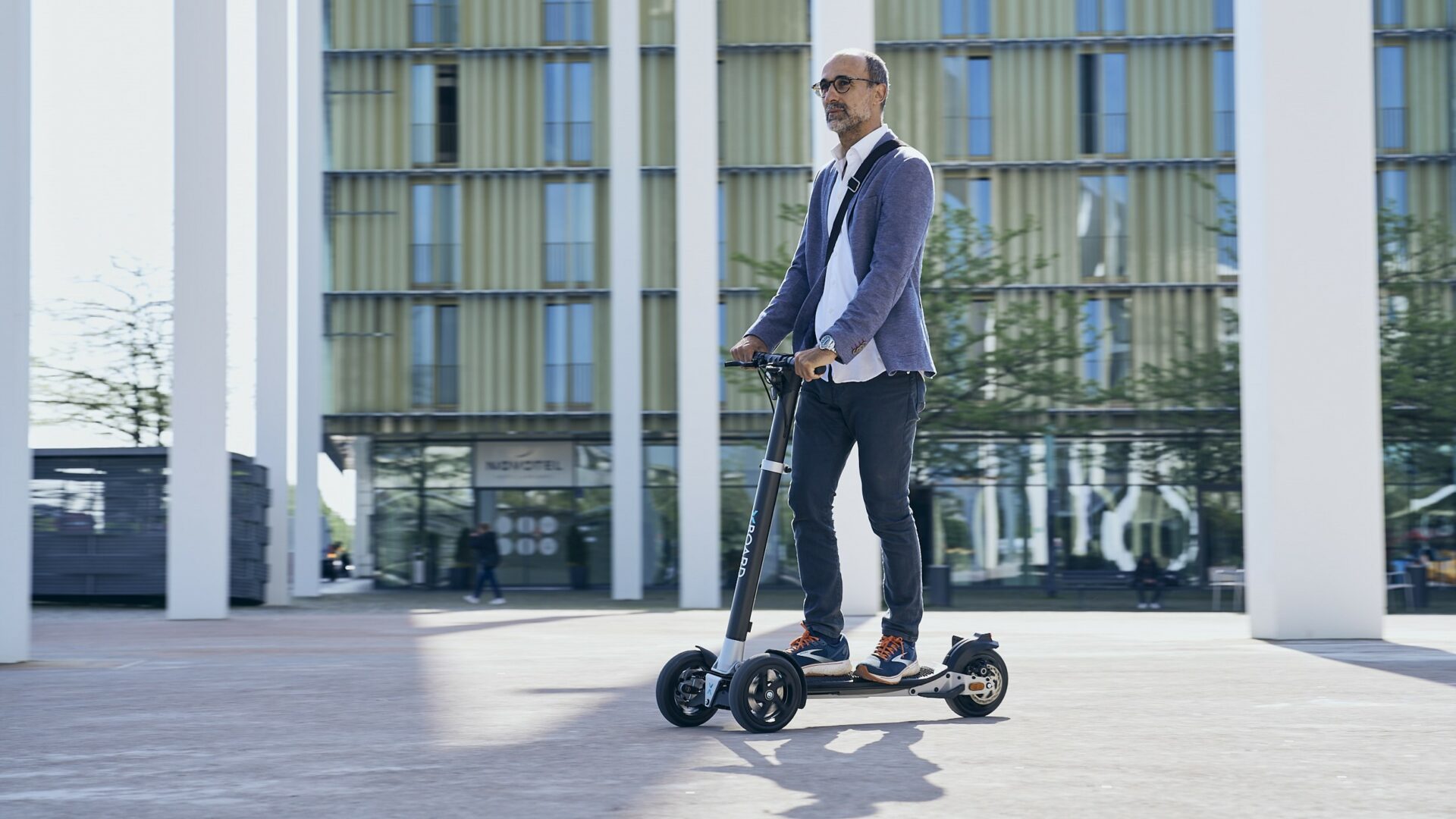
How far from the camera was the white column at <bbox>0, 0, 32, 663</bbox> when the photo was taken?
7406 mm

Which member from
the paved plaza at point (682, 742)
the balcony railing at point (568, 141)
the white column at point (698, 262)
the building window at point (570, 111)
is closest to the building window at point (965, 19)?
the building window at point (570, 111)

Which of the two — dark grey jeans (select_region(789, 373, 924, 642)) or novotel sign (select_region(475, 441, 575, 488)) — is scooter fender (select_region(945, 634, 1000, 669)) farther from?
novotel sign (select_region(475, 441, 575, 488))

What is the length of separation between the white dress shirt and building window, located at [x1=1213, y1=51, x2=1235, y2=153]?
107 feet

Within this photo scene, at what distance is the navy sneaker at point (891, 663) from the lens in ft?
15.4

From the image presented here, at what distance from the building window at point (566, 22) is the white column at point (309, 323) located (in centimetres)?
946

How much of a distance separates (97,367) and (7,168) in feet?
60.2

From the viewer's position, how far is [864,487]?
15.8 ft

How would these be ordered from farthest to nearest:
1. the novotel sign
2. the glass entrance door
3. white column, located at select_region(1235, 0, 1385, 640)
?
the novotel sign → the glass entrance door → white column, located at select_region(1235, 0, 1385, 640)

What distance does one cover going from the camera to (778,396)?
4.67 m

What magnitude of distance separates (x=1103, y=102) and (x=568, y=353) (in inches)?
514

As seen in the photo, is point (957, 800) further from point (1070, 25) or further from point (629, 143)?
point (1070, 25)

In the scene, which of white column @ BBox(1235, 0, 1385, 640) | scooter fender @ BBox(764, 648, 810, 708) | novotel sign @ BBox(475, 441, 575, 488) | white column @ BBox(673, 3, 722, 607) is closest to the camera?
scooter fender @ BBox(764, 648, 810, 708)

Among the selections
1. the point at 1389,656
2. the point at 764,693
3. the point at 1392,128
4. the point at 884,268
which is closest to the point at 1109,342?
the point at 1392,128

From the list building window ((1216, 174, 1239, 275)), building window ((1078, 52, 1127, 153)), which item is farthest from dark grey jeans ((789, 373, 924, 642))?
building window ((1078, 52, 1127, 153))
